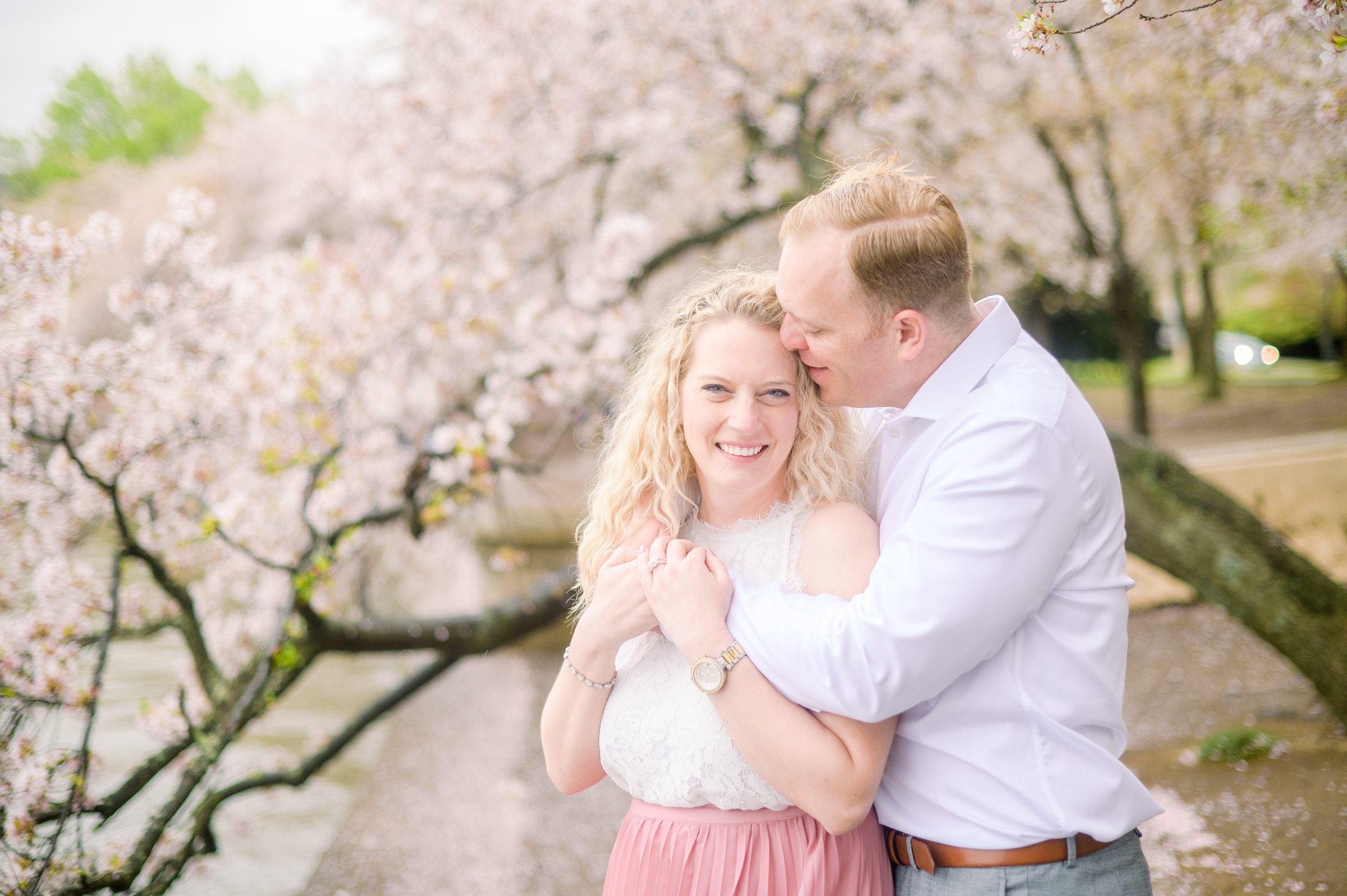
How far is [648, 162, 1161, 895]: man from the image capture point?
5.21 ft

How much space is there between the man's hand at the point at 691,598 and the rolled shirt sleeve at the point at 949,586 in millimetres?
124

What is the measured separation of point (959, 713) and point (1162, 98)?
8057 millimetres

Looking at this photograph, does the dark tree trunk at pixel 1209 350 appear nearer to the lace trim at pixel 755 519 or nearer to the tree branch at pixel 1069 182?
the tree branch at pixel 1069 182

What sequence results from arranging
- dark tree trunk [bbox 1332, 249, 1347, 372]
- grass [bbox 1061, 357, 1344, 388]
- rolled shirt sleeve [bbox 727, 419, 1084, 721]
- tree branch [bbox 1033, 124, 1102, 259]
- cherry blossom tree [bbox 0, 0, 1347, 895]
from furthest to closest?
grass [bbox 1061, 357, 1344, 388] < tree branch [bbox 1033, 124, 1102, 259] < dark tree trunk [bbox 1332, 249, 1347, 372] < cherry blossom tree [bbox 0, 0, 1347, 895] < rolled shirt sleeve [bbox 727, 419, 1084, 721]

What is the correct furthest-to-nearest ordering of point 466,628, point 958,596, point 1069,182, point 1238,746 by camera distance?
point 1069,182 < point 466,628 < point 1238,746 < point 958,596

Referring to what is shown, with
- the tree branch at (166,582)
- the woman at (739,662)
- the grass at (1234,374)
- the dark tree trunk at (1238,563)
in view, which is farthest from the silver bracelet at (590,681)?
the grass at (1234,374)

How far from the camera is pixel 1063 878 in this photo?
66.4 inches

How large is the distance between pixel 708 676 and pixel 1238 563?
375cm

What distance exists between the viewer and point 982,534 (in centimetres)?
Answer: 158

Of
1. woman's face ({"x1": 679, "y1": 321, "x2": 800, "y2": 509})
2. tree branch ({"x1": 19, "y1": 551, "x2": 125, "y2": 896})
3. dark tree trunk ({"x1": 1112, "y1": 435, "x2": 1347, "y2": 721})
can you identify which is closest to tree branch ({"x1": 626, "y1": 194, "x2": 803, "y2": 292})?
dark tree trunk ({"x1": 1112, "y1": 435, "x2": 1347, "y2": 721})

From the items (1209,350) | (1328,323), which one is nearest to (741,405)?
(1209,350)

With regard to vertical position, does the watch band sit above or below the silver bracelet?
above

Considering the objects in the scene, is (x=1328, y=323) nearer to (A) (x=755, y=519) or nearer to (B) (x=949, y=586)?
(A) (x=755, y=519)

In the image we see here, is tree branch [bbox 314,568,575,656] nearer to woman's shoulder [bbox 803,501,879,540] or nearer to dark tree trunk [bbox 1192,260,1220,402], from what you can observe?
woman's shoulder [bbox 803,501,879,540]
